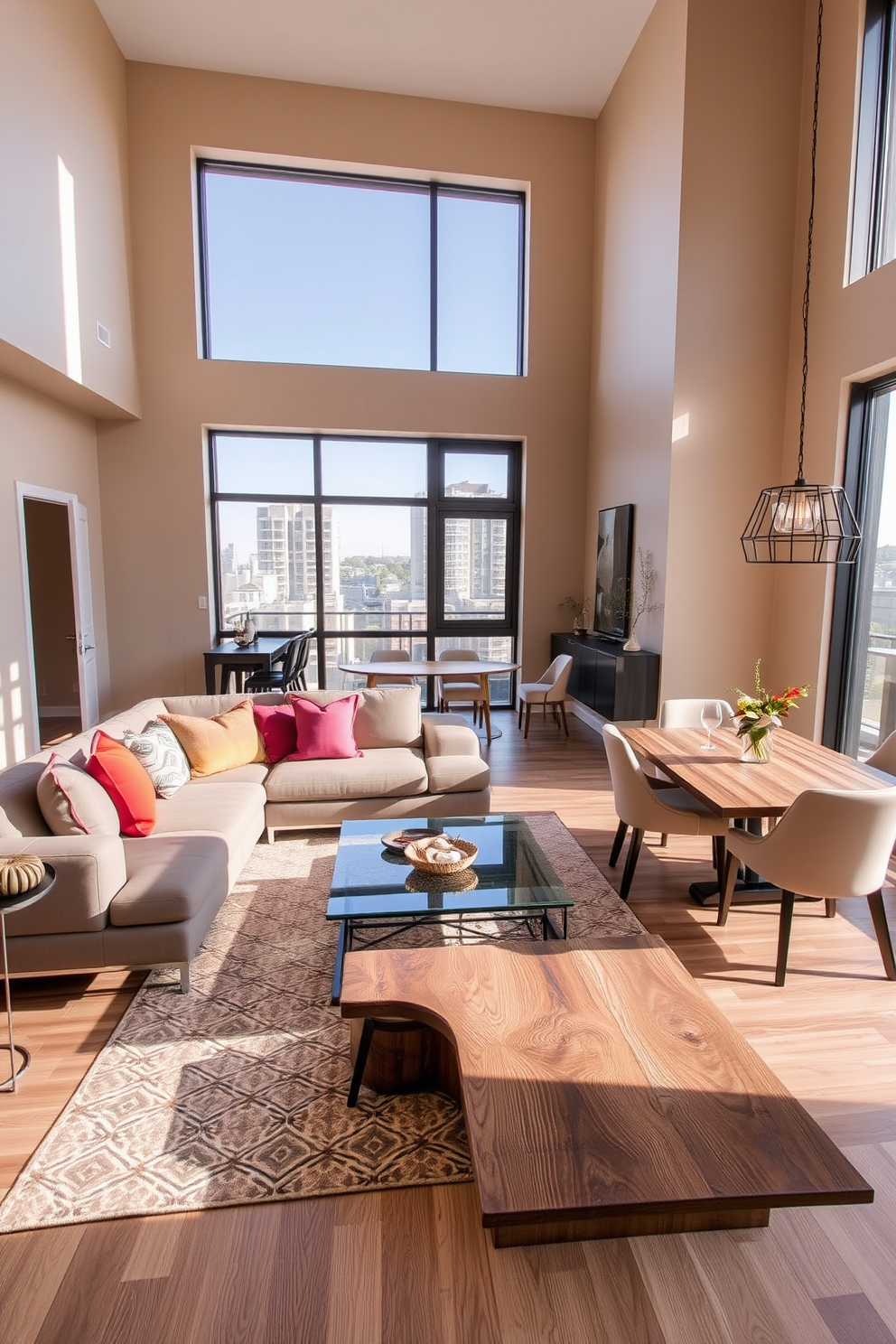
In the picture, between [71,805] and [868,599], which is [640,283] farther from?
[71,805]

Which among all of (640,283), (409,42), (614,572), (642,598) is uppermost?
(409,42)

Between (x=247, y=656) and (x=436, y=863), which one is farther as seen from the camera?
(x=247, y=656)

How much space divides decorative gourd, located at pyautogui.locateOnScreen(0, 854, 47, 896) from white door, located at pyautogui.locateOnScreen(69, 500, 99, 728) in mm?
4708

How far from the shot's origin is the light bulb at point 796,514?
307 centimetres

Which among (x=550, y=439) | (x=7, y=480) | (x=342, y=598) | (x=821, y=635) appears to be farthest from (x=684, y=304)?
(x=7, y=480)

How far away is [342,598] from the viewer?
7.89 meters

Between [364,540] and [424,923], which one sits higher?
[364,540]

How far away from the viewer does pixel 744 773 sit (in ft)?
10.7

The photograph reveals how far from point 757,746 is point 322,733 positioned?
2.45m

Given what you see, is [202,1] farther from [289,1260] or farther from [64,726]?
[289,1260]

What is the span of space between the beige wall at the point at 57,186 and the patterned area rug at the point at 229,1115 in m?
4.08

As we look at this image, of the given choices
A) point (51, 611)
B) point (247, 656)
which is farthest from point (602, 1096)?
point (51, 611)

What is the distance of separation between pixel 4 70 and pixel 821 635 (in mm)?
6572

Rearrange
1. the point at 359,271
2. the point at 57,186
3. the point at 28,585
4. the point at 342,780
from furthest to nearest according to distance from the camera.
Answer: the point at 359,271, the point at 28,585, the point at 57,186, the point at 342,780
